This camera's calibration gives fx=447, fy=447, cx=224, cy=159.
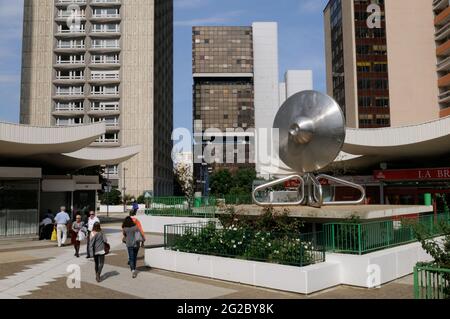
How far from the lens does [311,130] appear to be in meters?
16.4

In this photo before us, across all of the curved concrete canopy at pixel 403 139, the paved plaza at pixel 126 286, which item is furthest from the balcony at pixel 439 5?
the paved plaza at pixel 126 286

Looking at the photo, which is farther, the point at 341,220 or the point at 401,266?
the point at 341,220

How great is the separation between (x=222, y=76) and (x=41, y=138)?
117785 mm

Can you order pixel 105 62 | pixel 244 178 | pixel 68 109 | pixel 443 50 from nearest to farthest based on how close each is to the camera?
pixel 443 50, pixel 68 109, pixel 105 62, pixel 244 178

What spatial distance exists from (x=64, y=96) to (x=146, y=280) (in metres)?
65.2

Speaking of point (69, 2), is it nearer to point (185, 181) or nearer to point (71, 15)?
point (71, 15)

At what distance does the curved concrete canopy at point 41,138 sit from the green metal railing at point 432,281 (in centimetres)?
1876

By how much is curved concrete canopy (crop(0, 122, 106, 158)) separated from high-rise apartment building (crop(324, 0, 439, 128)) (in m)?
56.9

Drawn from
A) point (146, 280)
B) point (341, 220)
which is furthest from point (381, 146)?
point (146, 280)

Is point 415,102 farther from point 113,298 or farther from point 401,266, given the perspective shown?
point 113,298

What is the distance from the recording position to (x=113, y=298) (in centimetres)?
1040

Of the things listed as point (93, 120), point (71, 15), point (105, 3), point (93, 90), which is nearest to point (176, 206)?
point (93, 120)

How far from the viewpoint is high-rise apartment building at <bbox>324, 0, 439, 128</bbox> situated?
67.7 m

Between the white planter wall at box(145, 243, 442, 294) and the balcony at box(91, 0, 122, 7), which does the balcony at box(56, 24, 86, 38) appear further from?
the white planter wall at box(145, 243, 442, 294)
